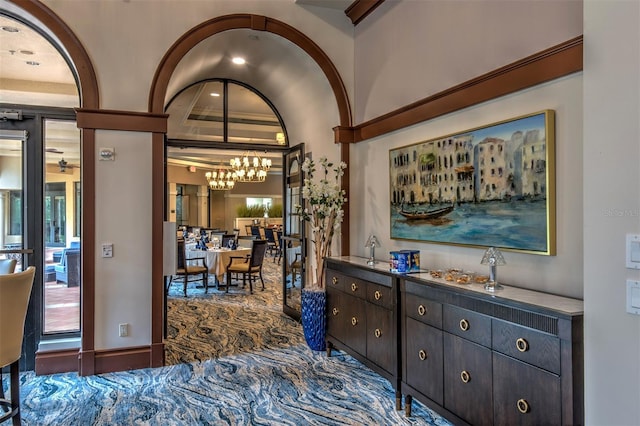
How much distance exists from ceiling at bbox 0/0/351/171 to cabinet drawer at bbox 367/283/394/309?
2.72m

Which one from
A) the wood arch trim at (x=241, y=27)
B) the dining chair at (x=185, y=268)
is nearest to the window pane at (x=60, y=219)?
the wood arch trim at (x=241, y=27)

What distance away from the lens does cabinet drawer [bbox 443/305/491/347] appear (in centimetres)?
241

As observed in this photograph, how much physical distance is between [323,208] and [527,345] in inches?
106

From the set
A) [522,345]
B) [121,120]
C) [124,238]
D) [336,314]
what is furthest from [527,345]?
[121,120]

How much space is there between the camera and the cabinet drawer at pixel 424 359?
2787 millimetres

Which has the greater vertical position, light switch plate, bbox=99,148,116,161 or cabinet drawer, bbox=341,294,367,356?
light switch plate, bbox=99,148,116,161

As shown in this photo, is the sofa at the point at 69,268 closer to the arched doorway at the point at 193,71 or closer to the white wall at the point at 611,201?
the arched doorway at the point at 193,71

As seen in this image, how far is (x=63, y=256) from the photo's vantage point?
4.21 m

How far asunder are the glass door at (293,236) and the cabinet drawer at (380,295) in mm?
1913

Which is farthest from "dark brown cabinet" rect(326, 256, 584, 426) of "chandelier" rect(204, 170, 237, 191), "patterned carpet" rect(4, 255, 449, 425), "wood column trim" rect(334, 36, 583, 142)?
"chandelier" rect(204, 170, 237, 191)

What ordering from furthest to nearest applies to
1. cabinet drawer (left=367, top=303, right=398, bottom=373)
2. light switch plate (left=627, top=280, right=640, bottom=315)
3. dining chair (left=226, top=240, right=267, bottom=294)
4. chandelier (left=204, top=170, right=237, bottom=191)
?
chandelier (left=204, top=170, right=237, bottom=191) → dining chair (left=226, top=240, right=267, bottom=294) → cabinet drawer (left=367, top=303, right=398, bottom=373) → light switch plate (left=627, top=280, right=640, bottom=315)

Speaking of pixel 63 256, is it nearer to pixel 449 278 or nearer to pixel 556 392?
pixel 449 278

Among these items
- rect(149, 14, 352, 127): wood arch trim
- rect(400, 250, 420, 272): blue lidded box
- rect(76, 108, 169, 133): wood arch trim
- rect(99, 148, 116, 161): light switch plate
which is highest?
rect(149, 14, 352, 127): wood arch trim

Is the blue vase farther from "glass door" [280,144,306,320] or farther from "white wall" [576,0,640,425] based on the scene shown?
"white wall" [576,0,640,425]
